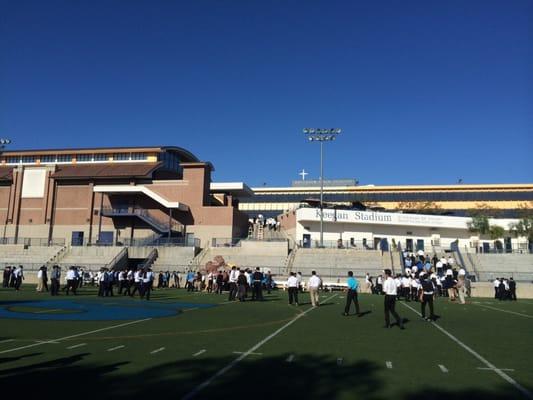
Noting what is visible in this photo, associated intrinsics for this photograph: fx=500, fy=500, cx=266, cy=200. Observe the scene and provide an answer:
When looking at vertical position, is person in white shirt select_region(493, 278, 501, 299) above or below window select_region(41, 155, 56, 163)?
below

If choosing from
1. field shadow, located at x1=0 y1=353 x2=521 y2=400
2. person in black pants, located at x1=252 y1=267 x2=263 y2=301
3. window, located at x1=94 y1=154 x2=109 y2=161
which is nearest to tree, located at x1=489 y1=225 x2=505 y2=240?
person in black pants, located at x1=252 y1=267 x2=263 y2=301

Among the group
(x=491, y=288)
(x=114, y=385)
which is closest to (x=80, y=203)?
(x=491, y=288)

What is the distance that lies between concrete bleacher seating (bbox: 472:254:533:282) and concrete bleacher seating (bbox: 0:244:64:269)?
41967 millimetres

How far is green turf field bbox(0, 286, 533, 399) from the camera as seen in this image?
7.75m

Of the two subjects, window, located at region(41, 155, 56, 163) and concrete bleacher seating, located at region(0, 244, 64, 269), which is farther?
window, located at region(41, 155, 56, 163)

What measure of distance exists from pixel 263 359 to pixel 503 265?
1718 inches

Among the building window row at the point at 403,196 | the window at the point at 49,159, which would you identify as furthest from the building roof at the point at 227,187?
the window at the point at 49,159

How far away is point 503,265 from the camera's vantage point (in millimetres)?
47406

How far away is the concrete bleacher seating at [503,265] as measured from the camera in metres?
43.3

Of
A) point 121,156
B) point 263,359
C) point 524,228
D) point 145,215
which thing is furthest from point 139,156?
point 263,359

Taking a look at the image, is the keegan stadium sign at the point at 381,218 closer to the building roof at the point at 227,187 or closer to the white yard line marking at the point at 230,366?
the building roof at the point at 227,187

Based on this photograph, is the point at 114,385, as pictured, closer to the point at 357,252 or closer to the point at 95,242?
the point at 357,252

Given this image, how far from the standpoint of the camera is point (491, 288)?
122ft

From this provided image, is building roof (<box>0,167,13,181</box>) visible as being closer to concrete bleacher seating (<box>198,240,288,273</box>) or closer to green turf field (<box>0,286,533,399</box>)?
concrete bleacher seating (<box>198,240,288,273</box>)
